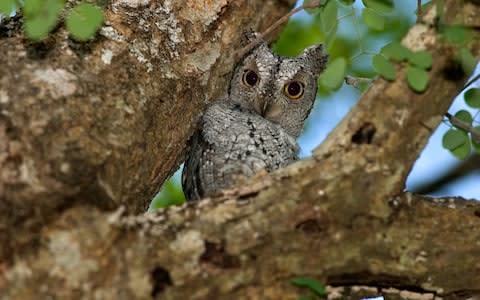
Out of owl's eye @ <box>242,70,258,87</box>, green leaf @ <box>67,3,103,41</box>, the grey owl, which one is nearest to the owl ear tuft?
the grey owl

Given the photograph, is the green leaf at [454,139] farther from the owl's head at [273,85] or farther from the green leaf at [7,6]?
the green leaf at [7,6]

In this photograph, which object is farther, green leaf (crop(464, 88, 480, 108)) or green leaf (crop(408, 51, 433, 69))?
green leaf (crop(464, 88, 480, 108))

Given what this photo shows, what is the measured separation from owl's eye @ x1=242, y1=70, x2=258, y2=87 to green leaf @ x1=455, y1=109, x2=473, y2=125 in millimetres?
1447

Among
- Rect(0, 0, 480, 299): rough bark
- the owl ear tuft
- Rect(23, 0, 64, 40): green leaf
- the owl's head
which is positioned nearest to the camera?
Rect(0, 0, 480, 299): rough bark

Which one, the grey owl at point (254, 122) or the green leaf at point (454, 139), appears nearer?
the green leaf at point (454, 139)

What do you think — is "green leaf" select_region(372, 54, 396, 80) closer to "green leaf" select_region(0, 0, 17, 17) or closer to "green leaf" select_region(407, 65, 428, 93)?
"green leaf" select_region(407, 65, 428, 93)

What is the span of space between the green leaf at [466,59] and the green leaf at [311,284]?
94 cm

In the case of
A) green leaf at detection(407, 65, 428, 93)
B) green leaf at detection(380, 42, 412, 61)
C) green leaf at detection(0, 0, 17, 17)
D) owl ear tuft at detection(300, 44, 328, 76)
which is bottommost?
green leaf at detection(407, 65, 428, 93)

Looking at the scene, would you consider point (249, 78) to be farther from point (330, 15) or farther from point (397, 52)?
point (397, 52)

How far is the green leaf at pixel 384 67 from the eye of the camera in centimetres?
255

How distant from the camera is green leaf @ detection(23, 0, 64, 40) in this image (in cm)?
236

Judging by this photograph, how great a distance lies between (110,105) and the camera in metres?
2.92

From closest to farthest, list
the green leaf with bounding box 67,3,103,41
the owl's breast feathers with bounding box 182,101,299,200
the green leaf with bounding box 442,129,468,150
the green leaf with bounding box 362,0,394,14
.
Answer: the green leaf with bounding box 67,3,103,41, the green leaf with bounding box 442,129,468,150, the green leaf with bounding box 362,0,394,14, the owl's breast feathers with bounding box 182,101,299,200

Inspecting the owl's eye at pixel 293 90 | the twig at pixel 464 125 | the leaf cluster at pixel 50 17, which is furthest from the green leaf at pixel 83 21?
the owl's eye at pixel 293 90
